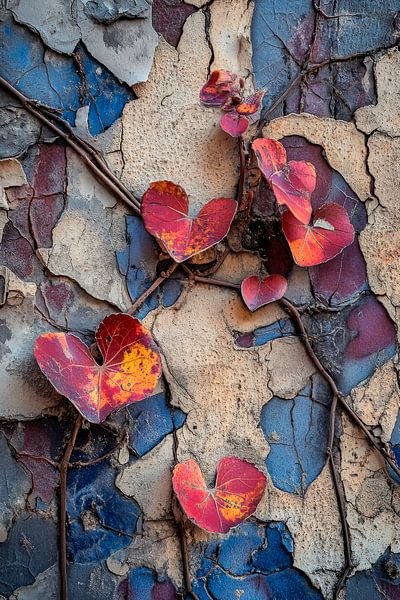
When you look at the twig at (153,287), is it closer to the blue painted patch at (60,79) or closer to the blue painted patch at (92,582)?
the blue painted patch at (60,79)

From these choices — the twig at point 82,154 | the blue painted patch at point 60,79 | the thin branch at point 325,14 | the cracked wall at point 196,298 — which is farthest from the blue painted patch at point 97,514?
the thin branch at point 325,14

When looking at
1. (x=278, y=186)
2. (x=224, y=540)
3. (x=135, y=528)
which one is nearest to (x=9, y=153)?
(x=278, y=186)

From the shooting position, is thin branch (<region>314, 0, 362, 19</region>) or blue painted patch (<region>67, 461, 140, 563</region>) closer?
blue painted patch (<region>67, 461, 140, 563</region>)

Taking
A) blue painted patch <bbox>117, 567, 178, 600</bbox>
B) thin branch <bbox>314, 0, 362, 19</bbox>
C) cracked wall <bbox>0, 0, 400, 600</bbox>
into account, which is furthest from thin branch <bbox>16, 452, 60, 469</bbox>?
thin branch <bbox>314, 0, 362, 19</bbox>

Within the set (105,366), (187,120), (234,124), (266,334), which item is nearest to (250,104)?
(234,124)

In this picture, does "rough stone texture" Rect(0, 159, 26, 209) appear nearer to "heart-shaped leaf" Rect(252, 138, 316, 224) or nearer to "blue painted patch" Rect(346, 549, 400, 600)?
"heart-shaped leaf" Rect(252, 138, 316, 224)

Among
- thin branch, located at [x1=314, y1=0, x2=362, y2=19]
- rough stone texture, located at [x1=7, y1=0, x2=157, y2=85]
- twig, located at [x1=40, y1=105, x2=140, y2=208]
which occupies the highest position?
thin branch, located at [x1=314, y1=0, x2=362, y2=19]
